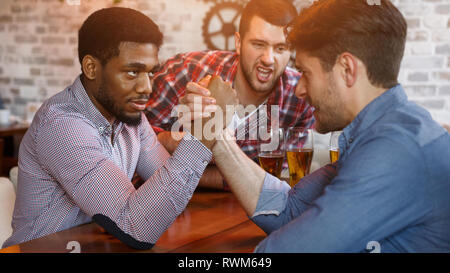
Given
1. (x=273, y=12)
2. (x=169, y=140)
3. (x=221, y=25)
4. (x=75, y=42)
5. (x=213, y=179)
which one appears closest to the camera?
(x=213, y=179)

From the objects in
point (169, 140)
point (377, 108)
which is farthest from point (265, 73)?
point (377, 108)

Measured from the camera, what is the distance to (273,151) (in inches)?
56.9

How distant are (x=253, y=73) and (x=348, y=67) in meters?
1.21

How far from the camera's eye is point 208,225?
1.22 metres

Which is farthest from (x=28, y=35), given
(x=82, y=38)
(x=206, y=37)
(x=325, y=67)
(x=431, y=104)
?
(x=325, y=67)

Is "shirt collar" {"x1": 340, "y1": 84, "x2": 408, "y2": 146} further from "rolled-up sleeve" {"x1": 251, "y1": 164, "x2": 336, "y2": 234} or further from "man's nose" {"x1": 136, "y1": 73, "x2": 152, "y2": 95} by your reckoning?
"man's nose" {"x1": 136, "y1": 73, "x2": 152, "y2": 95}

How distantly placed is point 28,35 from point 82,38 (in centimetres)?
303

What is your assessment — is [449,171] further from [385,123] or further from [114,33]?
[114,33]

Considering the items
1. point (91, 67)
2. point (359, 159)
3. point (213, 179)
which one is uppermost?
point (91, 67)

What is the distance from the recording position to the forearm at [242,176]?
1.07 meters

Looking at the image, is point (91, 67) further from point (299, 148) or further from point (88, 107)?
point (299, 148)

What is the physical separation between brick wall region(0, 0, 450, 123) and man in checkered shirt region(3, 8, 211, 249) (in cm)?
178

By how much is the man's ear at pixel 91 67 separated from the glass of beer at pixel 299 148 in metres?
0.63

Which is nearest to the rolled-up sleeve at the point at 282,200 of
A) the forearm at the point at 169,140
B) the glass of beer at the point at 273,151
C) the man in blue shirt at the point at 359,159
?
the man in blue shirt at the point at 359,159
